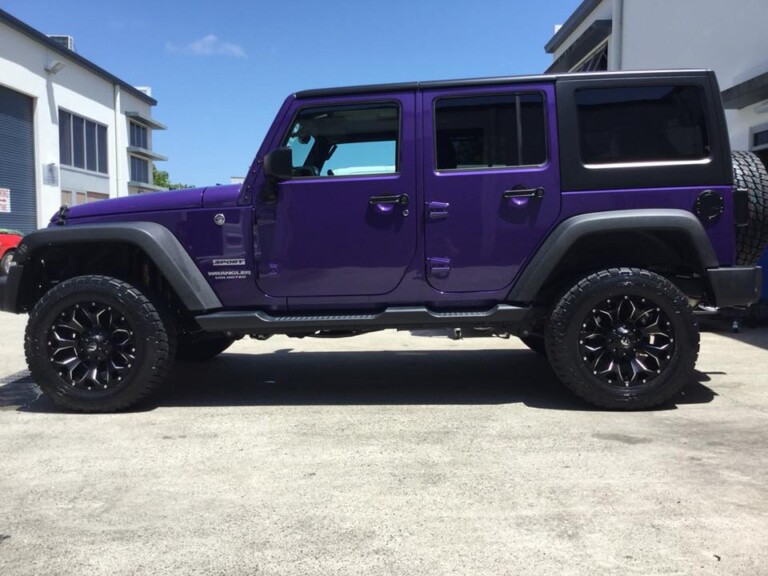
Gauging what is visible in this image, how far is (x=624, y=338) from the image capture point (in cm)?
423

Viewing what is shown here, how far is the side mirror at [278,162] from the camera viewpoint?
420cm

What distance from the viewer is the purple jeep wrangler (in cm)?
420

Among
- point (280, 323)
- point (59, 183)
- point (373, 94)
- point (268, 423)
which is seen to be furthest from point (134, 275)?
point (59, 183)

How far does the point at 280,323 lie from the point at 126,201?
1463 mm

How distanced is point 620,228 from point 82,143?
2998 cm

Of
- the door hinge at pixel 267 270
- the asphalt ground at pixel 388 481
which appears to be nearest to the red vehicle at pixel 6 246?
the asphalt ground at pixel 388 481

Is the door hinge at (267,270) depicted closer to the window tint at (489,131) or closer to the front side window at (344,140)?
the front side window at (344,140)

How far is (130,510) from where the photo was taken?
2.90 m

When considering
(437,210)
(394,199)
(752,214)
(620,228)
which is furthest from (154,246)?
(752,214)

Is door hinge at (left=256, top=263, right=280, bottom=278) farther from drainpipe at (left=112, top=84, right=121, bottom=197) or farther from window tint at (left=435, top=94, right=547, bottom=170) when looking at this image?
drainpipe at (left=112, top=84, right=121, bottom=197)

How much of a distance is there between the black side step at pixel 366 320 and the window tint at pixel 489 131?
1024 millimetres

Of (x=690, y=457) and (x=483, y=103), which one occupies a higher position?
(x=483, y=103)

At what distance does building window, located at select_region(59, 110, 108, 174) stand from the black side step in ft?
87.1

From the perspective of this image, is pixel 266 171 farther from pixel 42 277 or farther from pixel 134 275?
pixel 42 277
